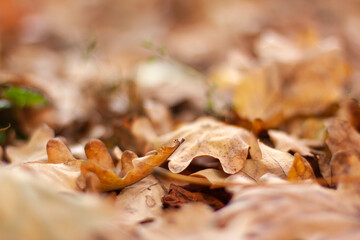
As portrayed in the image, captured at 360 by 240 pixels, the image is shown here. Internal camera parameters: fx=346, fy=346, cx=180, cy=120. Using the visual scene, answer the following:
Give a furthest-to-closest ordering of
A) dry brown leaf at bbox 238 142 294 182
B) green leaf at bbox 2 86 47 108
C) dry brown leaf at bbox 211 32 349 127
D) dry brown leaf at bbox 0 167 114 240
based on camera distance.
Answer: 1. dry brown leaf at bbox 211 32 349 127
2. green leaf at bbox 2 86 47 108
3. dry brown leaf at bbox 238 142 294 182
4. dry brown leaf at bbox 0 167 114 240

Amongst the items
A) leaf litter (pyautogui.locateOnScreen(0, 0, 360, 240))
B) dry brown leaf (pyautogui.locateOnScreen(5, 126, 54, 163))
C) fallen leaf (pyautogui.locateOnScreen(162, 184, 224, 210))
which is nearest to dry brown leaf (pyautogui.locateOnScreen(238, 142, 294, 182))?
leaf litter (pyautogui.locateOnScreen(0, 0, 360, 240))

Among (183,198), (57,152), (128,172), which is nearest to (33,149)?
(57,152)

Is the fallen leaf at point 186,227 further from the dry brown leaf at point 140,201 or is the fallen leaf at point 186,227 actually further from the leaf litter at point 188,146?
the dry brown leaf at point 140,201

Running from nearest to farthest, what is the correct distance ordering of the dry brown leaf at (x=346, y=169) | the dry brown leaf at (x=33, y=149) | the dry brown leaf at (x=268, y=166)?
the dry brown leaf at (x=346, y=169) → the dry brown leaf at (x=268, y=166) → the dry brown leaf at (x=33, y=149)

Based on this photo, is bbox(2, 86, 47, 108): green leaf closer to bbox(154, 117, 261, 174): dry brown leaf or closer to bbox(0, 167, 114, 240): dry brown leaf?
bbox(154, 117, 261, 174): dry brown leaf

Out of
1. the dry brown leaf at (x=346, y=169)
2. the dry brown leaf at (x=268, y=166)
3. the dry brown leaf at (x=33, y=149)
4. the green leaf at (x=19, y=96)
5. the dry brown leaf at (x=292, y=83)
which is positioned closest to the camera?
the dry brown leaf at (x=346, y=169)

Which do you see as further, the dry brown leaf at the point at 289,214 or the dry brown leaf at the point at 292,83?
the dry brown leaf at the point at 292,83

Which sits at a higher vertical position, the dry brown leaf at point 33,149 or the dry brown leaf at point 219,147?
the dry brown leaf at point 219,147

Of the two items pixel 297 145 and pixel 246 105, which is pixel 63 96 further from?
pixel 297 145

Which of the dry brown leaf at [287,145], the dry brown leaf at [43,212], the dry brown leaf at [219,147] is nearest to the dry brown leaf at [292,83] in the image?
the dry brown leaf at [287,145]
